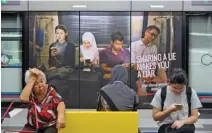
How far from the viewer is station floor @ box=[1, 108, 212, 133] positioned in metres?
7.82

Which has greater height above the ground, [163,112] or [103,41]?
[103,41]

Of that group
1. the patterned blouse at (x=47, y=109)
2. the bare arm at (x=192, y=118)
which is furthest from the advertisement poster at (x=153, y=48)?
the bare arm at (x=192, y=118)

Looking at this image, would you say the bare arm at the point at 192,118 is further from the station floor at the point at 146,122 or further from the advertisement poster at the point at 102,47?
the advertisement poster at the point at 102,47

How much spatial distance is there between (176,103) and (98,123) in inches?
44.5

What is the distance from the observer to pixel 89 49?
1020 cm

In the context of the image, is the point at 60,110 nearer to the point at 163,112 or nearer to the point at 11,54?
the point at 163,112

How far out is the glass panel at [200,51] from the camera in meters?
10.3

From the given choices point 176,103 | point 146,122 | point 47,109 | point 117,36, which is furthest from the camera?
point 117,36

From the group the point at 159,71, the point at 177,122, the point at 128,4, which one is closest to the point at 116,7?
the point at 128,4

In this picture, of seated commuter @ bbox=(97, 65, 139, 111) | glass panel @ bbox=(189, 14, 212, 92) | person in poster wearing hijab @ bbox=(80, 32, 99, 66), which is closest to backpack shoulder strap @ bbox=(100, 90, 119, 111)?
seated commuter @ bbox=(97, 65, 139, 111)

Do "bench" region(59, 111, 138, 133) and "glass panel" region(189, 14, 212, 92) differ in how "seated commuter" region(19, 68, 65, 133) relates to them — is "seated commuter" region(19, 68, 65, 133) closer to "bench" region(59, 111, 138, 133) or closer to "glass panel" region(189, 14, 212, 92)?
"bench" region(59, 111, 138, 133)

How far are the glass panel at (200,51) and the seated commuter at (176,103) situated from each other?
19.4ft

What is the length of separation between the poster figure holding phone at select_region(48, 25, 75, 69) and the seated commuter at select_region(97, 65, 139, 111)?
508cm

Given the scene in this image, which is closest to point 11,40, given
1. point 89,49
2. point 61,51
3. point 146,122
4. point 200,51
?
point 61,51
